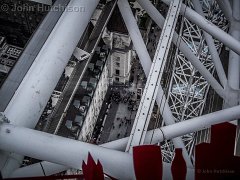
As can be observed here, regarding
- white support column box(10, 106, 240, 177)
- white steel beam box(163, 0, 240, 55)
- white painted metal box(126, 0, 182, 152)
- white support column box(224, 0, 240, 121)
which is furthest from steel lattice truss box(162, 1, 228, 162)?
white support column box(10, 106, 240, 177)

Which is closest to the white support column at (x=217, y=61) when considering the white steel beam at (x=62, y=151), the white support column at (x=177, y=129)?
the white support column at (x=177, y=129)

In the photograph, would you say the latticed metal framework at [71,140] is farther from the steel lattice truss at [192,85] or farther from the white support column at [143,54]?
the steel lattice truss at [192,85]

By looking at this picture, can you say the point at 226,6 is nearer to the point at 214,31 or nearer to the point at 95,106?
the point at 214,31

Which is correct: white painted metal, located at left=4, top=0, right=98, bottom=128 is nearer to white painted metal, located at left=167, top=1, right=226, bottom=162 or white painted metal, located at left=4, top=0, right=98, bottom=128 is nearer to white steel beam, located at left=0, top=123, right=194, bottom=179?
white steel beam, located at left=0, top=123, right=194, bottom=179

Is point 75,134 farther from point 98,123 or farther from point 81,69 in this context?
point 98,123

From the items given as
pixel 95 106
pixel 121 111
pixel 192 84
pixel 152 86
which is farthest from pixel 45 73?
pixel 121 111

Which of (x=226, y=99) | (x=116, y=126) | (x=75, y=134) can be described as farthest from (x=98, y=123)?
(x=226, y=99)
